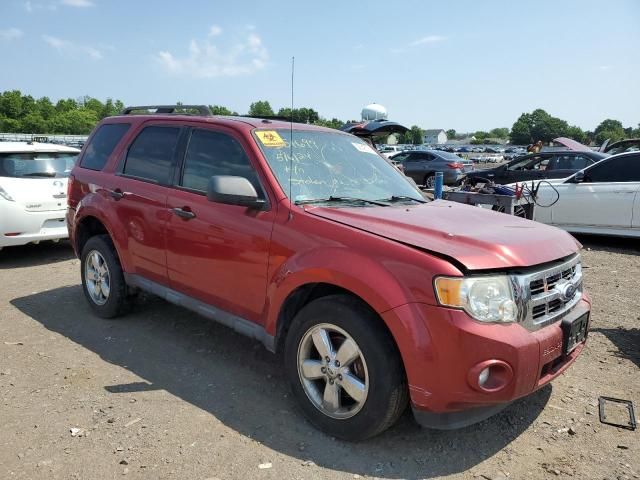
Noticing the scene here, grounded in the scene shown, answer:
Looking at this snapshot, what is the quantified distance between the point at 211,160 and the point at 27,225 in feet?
14.2

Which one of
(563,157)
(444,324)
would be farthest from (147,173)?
(563,157)

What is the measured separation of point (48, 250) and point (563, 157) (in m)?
10.6

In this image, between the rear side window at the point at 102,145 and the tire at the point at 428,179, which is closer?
the rear side window at the point at 102,145

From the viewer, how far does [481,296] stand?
251 centimetres

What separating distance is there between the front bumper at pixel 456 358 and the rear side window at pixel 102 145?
3406mm

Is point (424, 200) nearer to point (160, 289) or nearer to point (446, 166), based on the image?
point (160, 289)

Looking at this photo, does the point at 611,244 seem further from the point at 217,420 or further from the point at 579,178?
the point at 217,420

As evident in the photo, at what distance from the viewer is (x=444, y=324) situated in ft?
8.07

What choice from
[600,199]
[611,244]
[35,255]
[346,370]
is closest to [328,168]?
[346,370]

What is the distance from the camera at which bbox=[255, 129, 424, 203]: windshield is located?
346 centimetres

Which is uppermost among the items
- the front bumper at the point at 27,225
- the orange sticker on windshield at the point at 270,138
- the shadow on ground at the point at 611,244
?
the orange sticker on windshield at the point at 270,138

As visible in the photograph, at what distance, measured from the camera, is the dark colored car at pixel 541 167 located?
11688 mm

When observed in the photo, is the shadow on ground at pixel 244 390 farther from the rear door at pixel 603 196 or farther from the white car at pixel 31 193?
the rear door at pixel 603 196

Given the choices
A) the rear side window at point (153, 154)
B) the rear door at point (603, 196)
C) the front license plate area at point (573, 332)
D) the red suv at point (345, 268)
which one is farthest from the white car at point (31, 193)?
the rear door at point (603, 196)
